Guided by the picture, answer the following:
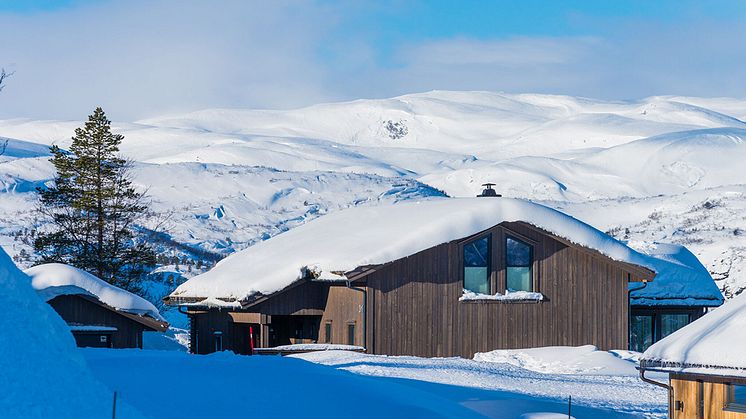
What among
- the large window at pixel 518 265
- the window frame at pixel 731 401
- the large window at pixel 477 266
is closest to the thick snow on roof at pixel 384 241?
the large window at pixel 477 266

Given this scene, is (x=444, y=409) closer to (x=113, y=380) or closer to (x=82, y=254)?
(x=113, y=380)

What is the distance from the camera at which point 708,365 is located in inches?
559

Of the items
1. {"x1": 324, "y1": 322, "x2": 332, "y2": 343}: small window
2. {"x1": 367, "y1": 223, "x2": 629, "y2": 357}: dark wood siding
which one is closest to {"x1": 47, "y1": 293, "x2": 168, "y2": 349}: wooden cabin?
{"x1": 324, "y1": 322, "x2": 332, "y2": 343}: small window

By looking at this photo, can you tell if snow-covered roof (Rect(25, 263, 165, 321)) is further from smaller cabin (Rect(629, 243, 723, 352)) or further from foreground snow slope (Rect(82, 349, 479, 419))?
foreground snow slope (Rect(82, 349, 479, 419))

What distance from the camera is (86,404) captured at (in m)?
8.80

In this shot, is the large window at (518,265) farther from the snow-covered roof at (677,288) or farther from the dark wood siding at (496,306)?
the snow-covered roof at (677,288)

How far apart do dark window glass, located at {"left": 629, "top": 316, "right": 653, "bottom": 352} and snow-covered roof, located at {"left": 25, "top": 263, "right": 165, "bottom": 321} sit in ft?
48.3

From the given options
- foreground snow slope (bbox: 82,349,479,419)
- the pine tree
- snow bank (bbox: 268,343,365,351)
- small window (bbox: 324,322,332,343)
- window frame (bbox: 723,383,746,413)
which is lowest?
snow bank (bbox: 268,343,365,351)

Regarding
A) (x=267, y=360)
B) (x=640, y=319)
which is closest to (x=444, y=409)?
(x=267, y=360)

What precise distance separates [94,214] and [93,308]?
43.8 feet

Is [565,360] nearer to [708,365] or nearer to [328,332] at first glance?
[328,332]

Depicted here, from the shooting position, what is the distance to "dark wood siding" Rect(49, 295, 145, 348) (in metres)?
29.6

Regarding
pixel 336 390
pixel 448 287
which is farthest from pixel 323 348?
pixel 336 390

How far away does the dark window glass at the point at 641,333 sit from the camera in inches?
1404
